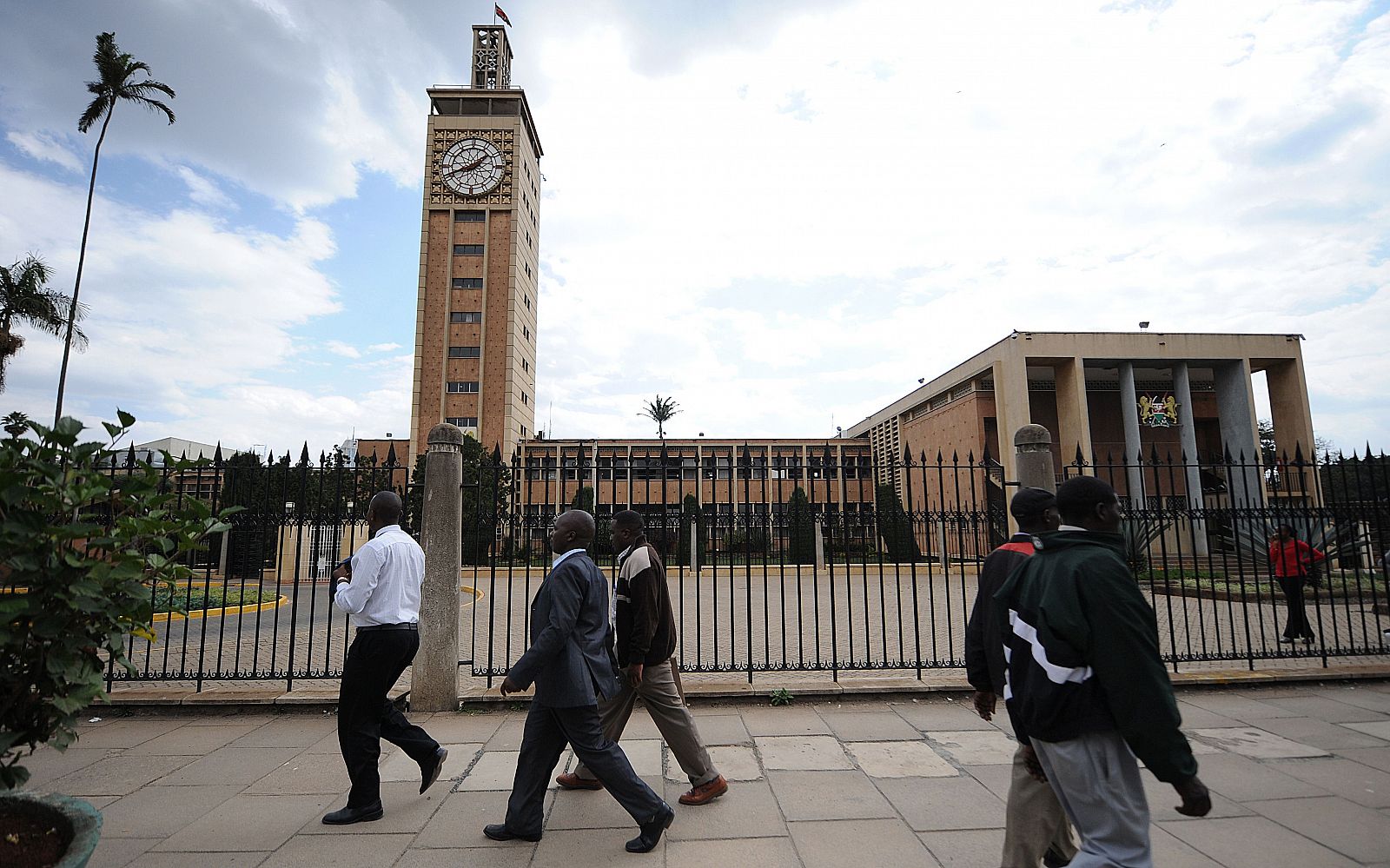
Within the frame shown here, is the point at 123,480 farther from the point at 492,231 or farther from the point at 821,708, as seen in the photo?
the point at 492,231

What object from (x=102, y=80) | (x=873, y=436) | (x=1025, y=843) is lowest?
(x=1025, y=843)

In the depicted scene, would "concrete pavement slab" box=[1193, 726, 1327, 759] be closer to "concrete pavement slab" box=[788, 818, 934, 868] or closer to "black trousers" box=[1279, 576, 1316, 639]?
"concrete pavement slab" box=[788, 818, 934, 868]

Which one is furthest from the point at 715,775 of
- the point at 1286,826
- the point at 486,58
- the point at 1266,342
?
the point at 486,58

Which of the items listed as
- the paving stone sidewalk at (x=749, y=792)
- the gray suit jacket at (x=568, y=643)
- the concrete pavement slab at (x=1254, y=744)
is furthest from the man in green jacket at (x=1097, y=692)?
the concrete pavement slab at (x=1254, y=744)

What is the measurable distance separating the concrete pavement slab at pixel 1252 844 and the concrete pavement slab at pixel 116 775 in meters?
6.41

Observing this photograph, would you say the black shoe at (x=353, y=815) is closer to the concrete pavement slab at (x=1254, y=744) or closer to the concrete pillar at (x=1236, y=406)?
→ the concrete pavement slab at (x=1254, y=744)

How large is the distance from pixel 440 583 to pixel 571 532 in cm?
308

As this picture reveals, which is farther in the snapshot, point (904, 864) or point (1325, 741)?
point (1325, 741)

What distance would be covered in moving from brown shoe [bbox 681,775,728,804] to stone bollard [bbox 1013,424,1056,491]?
4.48 m

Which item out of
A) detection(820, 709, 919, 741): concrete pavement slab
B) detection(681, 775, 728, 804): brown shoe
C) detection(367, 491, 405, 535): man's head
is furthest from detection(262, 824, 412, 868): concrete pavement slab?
detection(820, 709, 919, 741): concrete pavement slab

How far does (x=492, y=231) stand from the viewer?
52438 mm

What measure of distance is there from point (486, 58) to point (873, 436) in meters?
44.1

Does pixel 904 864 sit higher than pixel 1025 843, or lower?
lower

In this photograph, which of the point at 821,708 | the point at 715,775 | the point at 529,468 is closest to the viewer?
the point at 715,775
